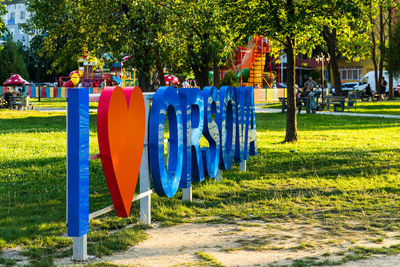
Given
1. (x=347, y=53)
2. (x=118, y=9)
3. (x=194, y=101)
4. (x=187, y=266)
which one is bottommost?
(x=187, y=266)

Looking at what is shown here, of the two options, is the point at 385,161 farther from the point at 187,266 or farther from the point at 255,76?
the point at 255,76

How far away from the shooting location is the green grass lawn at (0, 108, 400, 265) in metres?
6.38

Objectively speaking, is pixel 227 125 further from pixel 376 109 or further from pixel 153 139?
pixel 376 109

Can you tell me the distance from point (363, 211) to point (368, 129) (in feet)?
41.5

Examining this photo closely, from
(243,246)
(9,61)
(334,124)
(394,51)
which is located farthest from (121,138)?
(9,61)

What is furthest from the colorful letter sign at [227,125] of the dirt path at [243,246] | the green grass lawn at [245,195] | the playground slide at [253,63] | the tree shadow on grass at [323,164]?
the playground slide at [253,63]

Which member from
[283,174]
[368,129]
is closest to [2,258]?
[283,174]

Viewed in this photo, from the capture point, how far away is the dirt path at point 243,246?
211 inches

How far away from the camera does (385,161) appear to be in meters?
12.0

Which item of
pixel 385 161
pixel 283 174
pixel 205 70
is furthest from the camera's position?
Answer: pixel 205 70

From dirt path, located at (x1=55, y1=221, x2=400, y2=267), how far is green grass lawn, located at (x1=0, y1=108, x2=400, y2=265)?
237mm

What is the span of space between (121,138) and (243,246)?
5.38 ft

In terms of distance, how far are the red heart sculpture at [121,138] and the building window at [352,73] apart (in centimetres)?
8443

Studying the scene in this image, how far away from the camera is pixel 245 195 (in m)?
8.59
